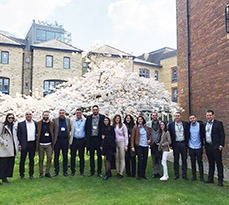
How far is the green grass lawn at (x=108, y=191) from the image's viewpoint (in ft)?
17.7

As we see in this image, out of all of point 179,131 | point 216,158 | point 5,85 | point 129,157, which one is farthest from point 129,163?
point 5,85

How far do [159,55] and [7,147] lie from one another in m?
32.3

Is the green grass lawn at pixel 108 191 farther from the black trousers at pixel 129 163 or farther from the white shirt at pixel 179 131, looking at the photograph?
the white shirt at pixel 179 131

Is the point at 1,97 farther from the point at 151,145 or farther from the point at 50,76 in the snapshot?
the point at 151,145

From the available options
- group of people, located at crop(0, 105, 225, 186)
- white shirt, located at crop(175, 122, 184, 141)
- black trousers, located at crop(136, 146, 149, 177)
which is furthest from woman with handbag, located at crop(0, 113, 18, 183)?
white shirt, located at crop(175, 122, 184, 141)

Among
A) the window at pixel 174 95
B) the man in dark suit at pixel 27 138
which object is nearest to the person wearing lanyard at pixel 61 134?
the man in dark suit at pixel 27 138

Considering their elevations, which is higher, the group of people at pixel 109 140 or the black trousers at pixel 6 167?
the group of people at pixel 109 140

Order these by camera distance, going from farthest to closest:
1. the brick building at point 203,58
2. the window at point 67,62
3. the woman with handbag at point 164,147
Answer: the window at point 67,62
the brick building at point 203,58
the woman with handbag at point 164,147

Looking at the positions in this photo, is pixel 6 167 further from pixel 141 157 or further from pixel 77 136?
pixel 141 157

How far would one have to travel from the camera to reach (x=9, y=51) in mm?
24703

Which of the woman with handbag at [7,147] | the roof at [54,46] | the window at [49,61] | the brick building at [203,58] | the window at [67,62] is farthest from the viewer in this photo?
the window at [67,62]

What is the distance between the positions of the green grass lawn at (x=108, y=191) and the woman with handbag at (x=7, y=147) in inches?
12.6

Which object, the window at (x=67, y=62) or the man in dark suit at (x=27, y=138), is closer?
Result: the man in dark suit at (x=27, y=138)

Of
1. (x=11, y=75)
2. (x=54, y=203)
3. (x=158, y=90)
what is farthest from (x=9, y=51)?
(x=54, y=203)
